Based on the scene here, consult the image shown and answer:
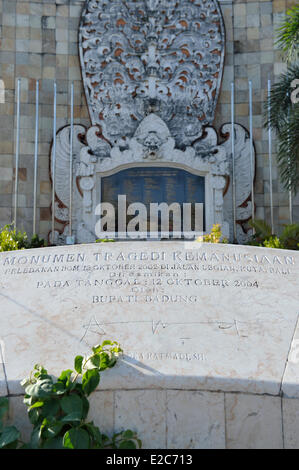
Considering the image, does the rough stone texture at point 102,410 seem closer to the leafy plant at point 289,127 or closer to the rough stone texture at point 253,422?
the rough stone texture at point 253,422

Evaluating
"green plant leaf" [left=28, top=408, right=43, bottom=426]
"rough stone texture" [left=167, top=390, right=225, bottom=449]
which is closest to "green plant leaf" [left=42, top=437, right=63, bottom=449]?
"green plant leaf" [left=28, top=408, right=43, bottom=426]

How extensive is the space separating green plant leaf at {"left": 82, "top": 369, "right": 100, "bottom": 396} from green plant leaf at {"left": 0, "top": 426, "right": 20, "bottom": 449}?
0.49 m

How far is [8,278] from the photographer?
504 cm

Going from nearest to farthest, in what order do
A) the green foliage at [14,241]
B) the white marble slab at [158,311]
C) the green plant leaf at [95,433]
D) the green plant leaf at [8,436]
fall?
the green plant leaf at [8,436]
the green plant leaf at [95,433]
the white marble slab at [158,311]
the green foliage at [14,241]

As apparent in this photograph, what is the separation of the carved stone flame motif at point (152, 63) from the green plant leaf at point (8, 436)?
10.6 meters

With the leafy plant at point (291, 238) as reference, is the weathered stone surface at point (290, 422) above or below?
below

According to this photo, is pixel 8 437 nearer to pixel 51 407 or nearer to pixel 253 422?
pixel 51 407

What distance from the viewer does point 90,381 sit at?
11.5 ft

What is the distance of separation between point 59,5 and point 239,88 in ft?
17.4

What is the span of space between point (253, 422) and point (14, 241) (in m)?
7.54

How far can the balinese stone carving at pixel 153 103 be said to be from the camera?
→ 1305cm

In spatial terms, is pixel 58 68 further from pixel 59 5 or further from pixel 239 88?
pixel 239 88

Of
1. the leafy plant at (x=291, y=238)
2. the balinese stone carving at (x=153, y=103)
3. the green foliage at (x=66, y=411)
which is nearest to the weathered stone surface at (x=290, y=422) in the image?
the green foliage at (x=66, y=411)

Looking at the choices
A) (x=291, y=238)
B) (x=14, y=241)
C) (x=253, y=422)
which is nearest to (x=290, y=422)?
(x=253, y=422)
